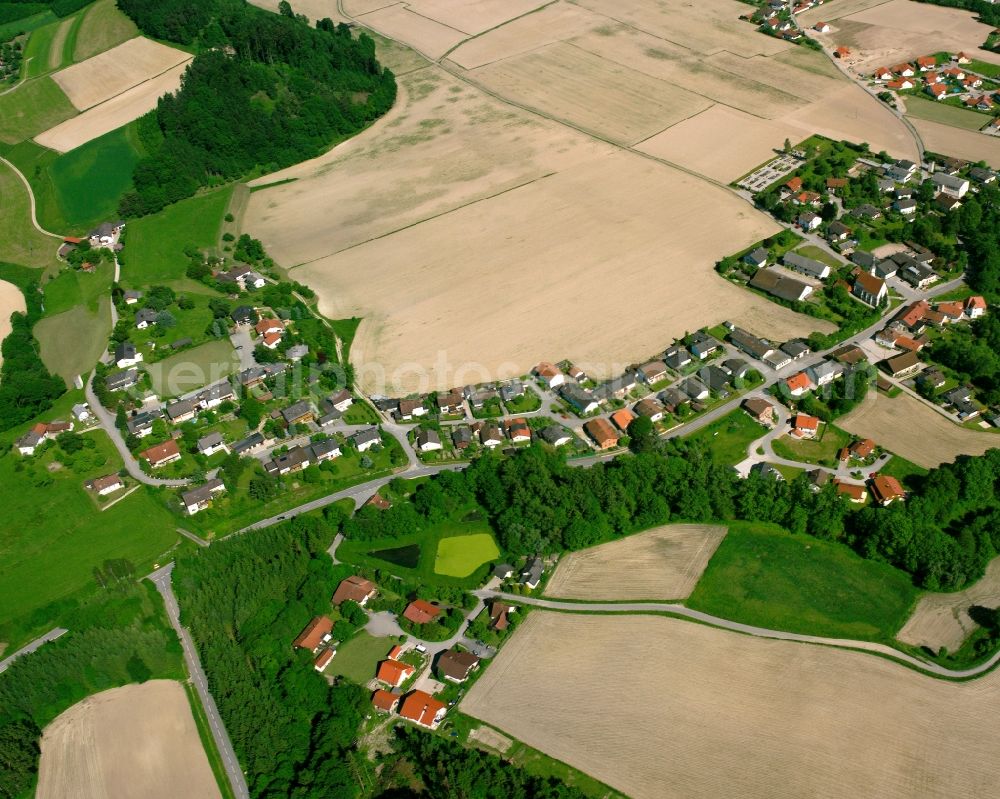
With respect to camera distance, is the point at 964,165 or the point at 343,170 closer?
the point at 964,165

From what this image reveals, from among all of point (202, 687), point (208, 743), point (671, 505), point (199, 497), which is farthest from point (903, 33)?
point (208, 743)

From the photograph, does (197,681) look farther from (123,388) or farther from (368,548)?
(123,388)

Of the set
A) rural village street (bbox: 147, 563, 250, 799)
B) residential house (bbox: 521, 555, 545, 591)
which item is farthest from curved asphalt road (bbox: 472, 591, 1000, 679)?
rural village street (bbox: 147, 563, 250, 799)

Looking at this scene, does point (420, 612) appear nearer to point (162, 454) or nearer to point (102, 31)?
point (162, 454)

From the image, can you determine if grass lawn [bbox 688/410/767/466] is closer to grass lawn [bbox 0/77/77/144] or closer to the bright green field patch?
the bright green field patch

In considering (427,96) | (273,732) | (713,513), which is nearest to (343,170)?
(427,96)

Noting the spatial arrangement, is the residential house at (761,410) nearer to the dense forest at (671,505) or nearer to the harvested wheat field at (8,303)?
the dense forest at (671,505)
